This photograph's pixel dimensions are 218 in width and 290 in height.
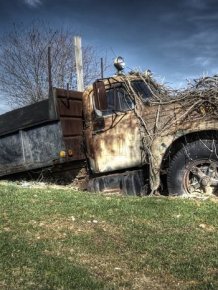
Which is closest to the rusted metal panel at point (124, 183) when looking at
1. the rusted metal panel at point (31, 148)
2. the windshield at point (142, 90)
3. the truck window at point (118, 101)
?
the rusted metal panel at point (31, 148)

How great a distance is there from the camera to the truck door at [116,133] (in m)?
8.65

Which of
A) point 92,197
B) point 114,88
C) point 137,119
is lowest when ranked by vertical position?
point 92,197

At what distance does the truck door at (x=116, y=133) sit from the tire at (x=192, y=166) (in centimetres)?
70

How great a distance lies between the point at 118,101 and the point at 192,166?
6.17 feet

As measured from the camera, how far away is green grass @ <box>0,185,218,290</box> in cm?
480

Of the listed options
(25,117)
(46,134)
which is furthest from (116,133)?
(25,117)

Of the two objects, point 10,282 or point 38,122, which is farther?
point 38,122

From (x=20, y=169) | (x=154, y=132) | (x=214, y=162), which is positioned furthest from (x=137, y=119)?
(x=20, y=169)

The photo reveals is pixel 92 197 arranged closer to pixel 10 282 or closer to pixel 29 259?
pixel 29 259

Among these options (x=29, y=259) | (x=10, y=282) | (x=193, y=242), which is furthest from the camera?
(x=193, y=242)

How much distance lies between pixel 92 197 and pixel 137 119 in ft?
5.39

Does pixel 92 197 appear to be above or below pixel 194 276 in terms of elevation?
above

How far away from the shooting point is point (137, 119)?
8.62m

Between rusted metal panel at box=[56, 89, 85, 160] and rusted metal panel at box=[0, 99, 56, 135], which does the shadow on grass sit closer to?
rusted metal panel at box=[56, 89, 85, 160]
